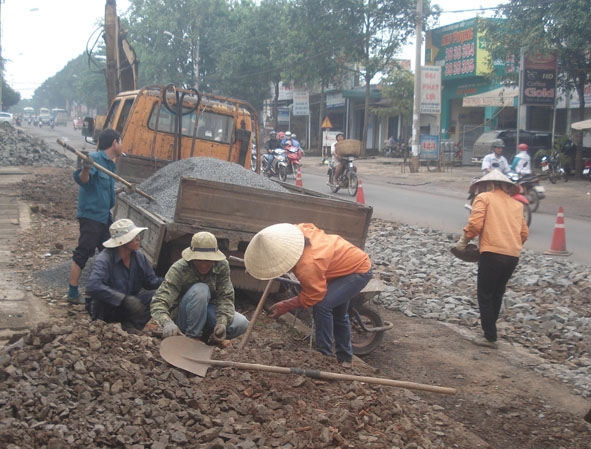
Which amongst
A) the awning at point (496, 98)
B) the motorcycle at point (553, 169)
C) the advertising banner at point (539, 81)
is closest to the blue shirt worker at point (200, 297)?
the motorcycle at point (553, 169)

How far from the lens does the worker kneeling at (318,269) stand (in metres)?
4.80

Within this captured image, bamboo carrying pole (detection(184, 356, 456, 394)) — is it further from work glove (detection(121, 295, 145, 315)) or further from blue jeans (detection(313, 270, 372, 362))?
work glove (detection(121, 295, 145, 315))

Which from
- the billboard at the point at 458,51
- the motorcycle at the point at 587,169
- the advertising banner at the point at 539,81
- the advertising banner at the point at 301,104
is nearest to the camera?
the motorcycle at the point at 587,169

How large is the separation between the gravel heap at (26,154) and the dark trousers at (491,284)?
2142 cm

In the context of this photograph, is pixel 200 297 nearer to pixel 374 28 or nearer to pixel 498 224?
pixel 498 224

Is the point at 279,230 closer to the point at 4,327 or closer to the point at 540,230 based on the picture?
the point at 4,327

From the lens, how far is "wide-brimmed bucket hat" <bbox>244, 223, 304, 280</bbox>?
4.78m

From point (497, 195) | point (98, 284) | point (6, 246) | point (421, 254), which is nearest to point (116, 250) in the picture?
point (98, 284)

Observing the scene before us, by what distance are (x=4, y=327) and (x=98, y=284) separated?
1.27m

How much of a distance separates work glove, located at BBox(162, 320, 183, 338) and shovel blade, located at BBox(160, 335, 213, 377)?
0.19 m

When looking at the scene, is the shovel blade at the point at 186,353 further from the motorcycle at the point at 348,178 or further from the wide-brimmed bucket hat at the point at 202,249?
the motorcycle at the point at 348,178

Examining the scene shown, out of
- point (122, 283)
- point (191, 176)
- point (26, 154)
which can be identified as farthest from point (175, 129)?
point (26, 154)

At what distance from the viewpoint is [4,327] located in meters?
6.10

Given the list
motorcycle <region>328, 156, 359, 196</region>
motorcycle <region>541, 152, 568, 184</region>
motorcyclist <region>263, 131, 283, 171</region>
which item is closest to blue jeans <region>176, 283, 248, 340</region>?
motorcycle <region>328, 156, 359, 196</region>
